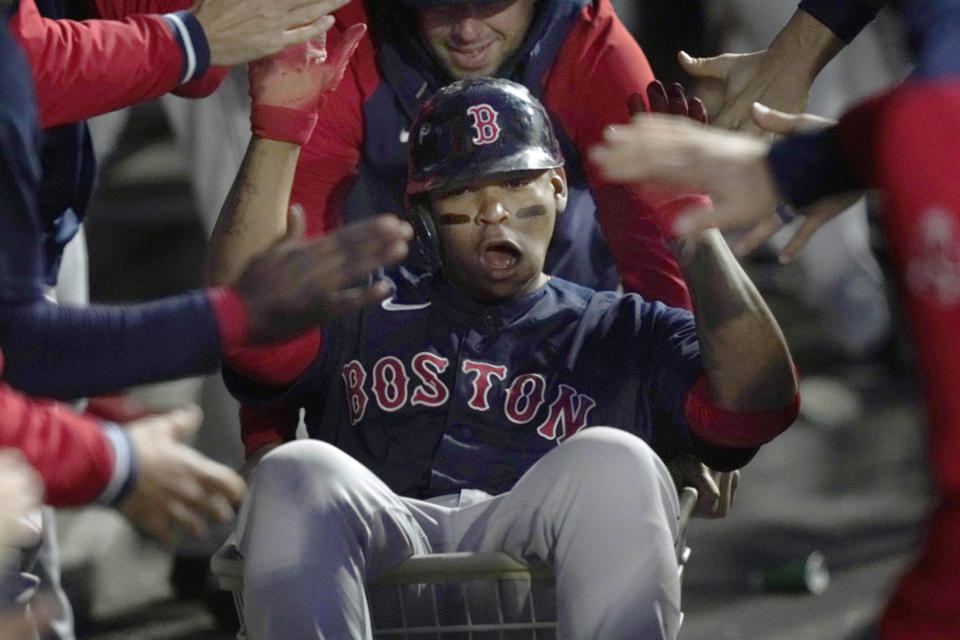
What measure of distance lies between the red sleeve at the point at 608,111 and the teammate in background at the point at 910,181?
834mm

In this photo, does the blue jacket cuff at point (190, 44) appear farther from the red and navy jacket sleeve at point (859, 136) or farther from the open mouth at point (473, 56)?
the red and navy jacket sleeve at point (859, 136)

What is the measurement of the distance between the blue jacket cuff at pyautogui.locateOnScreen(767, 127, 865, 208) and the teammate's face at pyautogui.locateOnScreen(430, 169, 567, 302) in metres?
0.78

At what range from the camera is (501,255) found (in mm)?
2482

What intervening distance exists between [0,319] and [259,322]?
0.29 m

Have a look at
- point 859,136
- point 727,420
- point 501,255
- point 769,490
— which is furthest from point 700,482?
point 769,490

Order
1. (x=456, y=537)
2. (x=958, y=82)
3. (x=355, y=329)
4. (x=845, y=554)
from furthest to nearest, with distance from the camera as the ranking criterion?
(x=845, y=554), (x=355, y=329), (x=456, y=537), (x=958, y=82)

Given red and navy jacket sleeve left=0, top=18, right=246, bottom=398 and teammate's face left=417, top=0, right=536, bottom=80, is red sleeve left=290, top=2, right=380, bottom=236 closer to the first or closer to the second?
teammate's face left=417, top=0, right=536, bottom=80

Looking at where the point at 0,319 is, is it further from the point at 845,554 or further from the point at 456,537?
the point at 845,554

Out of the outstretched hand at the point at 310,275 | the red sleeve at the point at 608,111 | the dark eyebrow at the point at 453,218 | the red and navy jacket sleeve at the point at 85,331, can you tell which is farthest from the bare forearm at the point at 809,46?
the red and navy jacket sleeve at the point at 85,331

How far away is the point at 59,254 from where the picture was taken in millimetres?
2584

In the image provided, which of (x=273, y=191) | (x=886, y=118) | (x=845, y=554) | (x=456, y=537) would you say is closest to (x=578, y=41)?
(x=273, y=191)

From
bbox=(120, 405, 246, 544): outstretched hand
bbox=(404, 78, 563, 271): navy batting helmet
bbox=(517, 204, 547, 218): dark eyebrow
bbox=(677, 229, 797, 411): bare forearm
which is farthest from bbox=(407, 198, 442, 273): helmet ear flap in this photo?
bbox=(120, 405, 246, 544): outstretched hand

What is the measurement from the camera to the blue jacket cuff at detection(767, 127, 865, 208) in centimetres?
168

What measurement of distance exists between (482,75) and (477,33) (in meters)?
0.07
